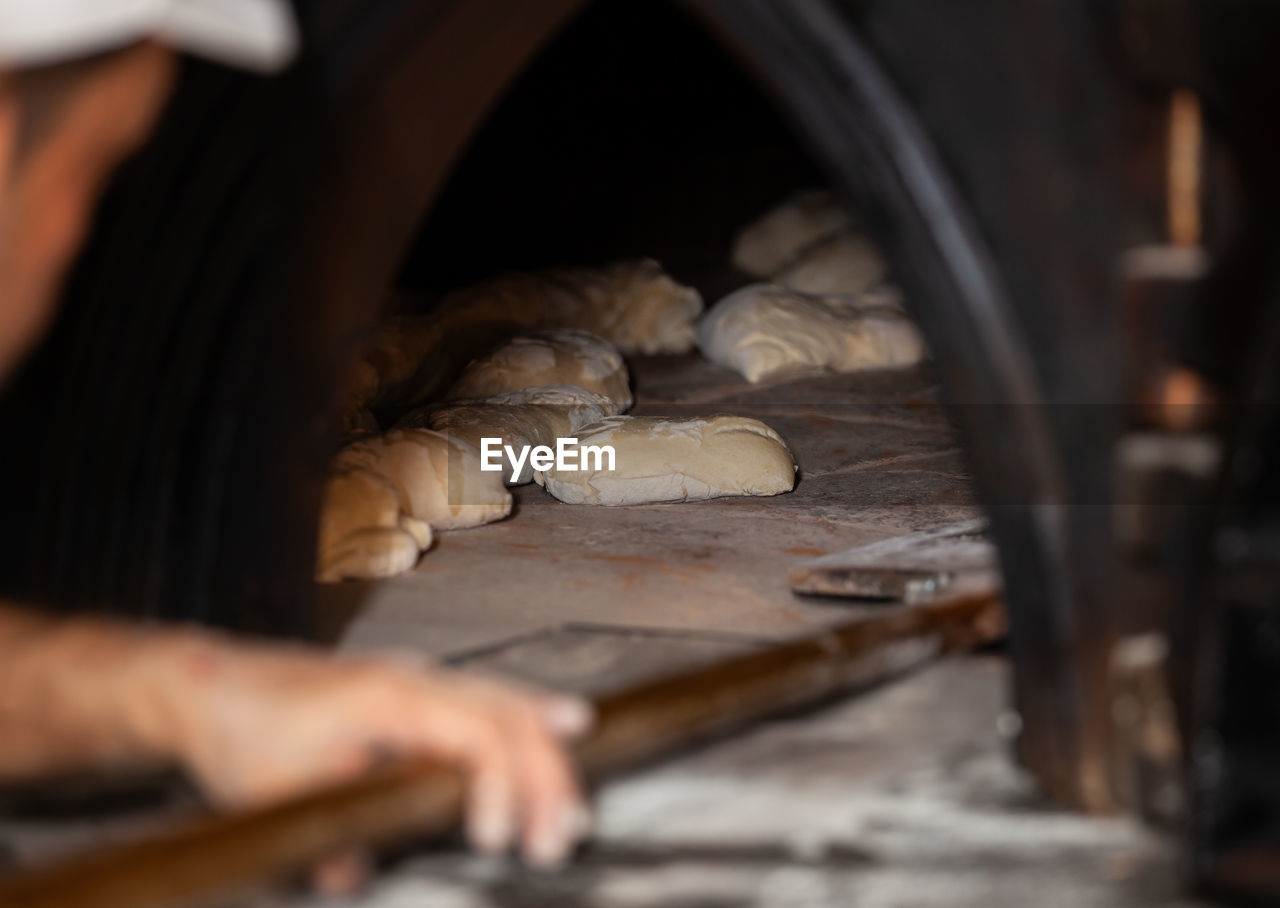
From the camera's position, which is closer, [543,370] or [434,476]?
[434,476]

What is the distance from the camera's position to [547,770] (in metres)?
1.04

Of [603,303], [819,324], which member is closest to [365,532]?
[819,324]

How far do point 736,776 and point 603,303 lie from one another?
426cm

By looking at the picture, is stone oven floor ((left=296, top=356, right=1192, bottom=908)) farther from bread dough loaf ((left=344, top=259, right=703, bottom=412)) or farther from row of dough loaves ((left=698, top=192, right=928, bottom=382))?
row of dough loaves ((left=698, top=192, right=928, bottom=382))

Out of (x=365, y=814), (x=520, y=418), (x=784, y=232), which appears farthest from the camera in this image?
(x=784, y=232)

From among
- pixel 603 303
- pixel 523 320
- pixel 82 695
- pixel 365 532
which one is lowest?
pixel 82 695

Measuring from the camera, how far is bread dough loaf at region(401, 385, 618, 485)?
369 cm

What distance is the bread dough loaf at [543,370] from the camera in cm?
432

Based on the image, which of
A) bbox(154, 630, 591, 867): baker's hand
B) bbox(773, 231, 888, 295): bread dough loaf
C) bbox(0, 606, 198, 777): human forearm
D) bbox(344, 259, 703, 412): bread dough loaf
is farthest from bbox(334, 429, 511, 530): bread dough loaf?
bbox(773, 231, 888, 295): bread dough loaf

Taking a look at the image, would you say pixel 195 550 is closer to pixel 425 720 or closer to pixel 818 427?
pixel 425 720

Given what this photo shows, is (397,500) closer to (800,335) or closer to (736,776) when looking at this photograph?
(736,776)

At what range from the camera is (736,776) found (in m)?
1.47

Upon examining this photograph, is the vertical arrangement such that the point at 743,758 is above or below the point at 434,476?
below

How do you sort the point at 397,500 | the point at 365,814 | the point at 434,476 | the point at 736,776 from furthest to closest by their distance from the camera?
the point at 434,476 → the point at 397,500 → the point at 736,776 → the point at 365,814
